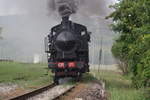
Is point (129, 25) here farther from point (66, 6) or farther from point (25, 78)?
point (25, 78)

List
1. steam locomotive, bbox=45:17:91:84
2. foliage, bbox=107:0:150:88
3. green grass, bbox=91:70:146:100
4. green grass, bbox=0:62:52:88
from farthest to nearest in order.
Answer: green grass, bbox=0:62:52:88 → steam locomotive, bbox=45:17:91:84 → foliage, bbox=107:0:150:88 → green grass, bbox=91:70:146:100

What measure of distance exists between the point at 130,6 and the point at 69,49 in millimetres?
5122

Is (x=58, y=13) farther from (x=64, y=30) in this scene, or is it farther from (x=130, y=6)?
(x=130, y=6)

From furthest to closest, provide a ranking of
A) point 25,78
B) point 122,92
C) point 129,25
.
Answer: point 25,78 → point 129,25 → point 122,92

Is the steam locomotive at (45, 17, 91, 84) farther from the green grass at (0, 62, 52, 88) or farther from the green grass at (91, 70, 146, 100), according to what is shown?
the green grass at (91, 70, 146, 100)

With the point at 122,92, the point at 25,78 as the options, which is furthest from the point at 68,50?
the point at 25,78

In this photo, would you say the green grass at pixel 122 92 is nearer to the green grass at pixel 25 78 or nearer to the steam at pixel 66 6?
the green grass at pixel 25 78

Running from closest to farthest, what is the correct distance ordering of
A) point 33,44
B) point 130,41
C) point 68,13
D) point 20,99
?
1. point 20,99
2. point 130,41
3. point 68,13
4. point 33,44

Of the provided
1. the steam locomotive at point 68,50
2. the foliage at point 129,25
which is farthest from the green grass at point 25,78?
the foliage at point 129,25

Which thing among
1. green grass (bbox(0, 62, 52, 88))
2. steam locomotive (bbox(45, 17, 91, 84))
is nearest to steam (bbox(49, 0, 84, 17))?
steam locomotive (bbox(45, 17, 91, 84))

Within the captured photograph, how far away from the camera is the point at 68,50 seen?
22109 mm

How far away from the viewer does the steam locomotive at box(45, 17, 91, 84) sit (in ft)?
71.6

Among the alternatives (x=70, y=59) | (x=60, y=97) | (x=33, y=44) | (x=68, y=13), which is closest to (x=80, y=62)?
(x=70, y=59)

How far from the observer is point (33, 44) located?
19312 cm
